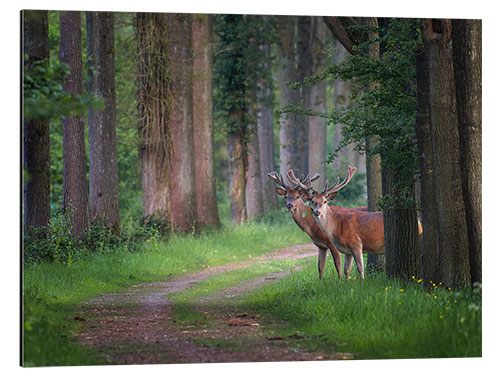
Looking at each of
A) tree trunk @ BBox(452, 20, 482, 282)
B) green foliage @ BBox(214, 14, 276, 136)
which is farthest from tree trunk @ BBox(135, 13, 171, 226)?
→ tree trunk @ BBox(452, 20, 482, 282)

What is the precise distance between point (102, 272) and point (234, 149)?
993 cm

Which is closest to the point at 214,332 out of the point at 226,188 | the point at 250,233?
the point at 250,233

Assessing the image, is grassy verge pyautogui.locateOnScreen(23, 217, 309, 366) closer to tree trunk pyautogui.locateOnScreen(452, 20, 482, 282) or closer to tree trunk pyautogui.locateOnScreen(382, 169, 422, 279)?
tree trunk pyautogui.locateOnScreen(382, 169, 422, 279)

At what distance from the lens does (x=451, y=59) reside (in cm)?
946

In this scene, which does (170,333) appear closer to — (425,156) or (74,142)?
(425,156)

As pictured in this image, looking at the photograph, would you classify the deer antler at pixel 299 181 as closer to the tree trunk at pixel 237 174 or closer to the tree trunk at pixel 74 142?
the tree trunk at pixel 74 142

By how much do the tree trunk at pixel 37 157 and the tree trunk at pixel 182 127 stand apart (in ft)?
18.9

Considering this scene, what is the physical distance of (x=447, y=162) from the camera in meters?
9.45

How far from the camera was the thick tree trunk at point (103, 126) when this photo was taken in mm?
14852

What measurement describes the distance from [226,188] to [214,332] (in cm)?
2465

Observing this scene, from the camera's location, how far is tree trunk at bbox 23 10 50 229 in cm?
1142

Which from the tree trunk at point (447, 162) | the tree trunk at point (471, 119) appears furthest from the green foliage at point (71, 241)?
the tree trunk at point (471, 119)

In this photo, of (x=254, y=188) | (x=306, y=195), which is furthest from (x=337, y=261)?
(x=254, y=188)

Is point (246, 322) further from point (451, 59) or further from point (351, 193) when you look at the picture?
point (351, 193)
